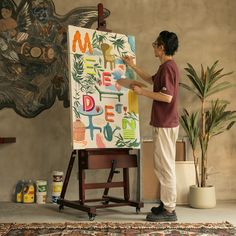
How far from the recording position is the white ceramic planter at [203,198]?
12.8ft

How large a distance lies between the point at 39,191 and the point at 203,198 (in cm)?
156

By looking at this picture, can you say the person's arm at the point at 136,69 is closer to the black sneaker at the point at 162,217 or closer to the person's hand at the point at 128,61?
the person's hand at the point at 128,61

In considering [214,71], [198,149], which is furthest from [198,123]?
[214,71]

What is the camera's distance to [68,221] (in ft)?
10.8

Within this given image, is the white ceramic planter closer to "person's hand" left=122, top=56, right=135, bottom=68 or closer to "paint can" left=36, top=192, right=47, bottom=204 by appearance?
"person's hand" left=122, top=56, right=135, bottom=68

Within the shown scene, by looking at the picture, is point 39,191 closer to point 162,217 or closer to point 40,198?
point 40,198

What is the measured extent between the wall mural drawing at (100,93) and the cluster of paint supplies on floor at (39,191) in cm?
82

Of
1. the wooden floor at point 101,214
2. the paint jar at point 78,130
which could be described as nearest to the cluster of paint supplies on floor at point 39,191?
the wooden floor at point 101,214

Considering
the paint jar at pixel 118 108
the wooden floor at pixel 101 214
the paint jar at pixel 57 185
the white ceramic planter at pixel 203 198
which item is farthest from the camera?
the paint jar at pixel 57 185

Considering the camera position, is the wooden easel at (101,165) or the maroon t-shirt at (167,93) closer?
the maroon t-shirt at (167,93)

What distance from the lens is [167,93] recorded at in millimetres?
3301

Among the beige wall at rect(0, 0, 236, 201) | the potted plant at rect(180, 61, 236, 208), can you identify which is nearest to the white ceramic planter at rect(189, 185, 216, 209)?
the potted plant at rect(180, 61, 236, 208)

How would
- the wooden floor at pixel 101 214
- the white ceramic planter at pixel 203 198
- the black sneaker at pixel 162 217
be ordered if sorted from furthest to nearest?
the white ceramic planter at pixel 203 198 < the wooden floor at pixel 101 214 < the black sneaker at pixel 162 217

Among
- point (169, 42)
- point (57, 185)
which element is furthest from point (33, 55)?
point (169, 42)
